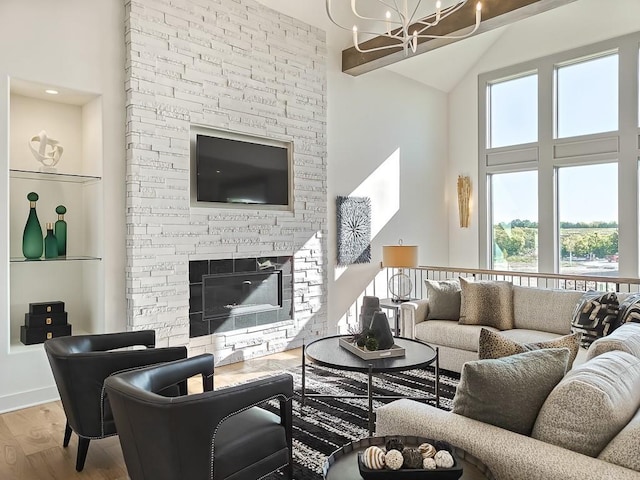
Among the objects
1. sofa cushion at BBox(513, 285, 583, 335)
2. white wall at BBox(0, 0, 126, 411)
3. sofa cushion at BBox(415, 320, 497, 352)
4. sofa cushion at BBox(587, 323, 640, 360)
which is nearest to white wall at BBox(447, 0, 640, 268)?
sofa cushion at BBox(513, 285, 583, 335)

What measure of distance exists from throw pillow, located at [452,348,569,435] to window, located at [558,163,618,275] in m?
5.36


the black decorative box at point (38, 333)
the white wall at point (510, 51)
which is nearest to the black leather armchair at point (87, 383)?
the black decorative box at point (38, 333)

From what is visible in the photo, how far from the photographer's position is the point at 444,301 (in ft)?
15.1

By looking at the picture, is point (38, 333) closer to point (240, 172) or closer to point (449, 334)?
point (240, 172)

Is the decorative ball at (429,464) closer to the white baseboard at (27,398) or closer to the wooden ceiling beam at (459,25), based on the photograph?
the white baseboard at (27,398)

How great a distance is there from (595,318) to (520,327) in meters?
0.74

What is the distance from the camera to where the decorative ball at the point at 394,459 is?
1419 mm

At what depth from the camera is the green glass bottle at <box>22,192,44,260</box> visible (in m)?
3.87

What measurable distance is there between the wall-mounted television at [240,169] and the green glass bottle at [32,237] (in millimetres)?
1399

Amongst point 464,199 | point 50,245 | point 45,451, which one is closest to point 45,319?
point 50,245

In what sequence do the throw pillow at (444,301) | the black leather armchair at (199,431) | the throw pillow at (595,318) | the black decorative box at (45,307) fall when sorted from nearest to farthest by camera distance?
the black leather armchair at (199,431), the throw pillow at (595,318), the black decorative box at (45,307), the throw pillow at (444,301)

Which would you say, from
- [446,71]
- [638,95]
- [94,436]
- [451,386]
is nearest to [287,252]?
[451,386]

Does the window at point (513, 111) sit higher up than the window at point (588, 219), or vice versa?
the window at point (513, 111)

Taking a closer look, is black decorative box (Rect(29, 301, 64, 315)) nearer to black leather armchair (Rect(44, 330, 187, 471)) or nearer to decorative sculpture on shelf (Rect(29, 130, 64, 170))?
decorative sculpture on shelf (Rect(29, 130, 64, 170))
